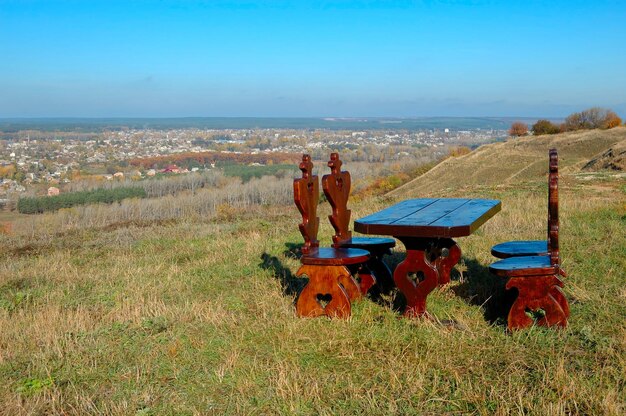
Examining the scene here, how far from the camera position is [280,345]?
4375 millimetres

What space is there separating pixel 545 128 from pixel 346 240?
3986cm

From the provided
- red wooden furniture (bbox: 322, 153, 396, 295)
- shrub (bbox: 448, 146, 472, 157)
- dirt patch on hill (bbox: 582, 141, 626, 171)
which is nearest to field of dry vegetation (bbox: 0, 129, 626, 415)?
red wooden furniture (bbox: 322, 153, 396, 295)

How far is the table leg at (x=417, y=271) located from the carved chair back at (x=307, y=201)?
82cm

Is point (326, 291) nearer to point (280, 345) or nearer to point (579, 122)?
point (280, 345)

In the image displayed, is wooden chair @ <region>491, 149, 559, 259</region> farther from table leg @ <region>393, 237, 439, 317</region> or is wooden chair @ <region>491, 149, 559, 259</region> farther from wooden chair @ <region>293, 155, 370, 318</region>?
wooden chair @ <region>293, 155, 370, 318</region>

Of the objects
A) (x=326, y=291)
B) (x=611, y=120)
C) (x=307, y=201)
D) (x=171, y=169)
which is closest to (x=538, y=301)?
(x=326, y=291)

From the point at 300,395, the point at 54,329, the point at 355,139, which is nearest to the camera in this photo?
the point at 300,395

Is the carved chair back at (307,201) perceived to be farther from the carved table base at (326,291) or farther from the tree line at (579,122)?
the tree line at (579,122)

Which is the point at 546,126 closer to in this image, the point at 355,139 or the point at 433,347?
the point at 433,347

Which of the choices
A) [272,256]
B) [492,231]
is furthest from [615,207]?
A: [272,256]

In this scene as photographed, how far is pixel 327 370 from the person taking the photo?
3.91m

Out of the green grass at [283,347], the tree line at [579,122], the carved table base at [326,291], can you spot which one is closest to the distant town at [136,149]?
the tree line at [579,122]

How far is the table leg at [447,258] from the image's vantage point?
235 inches

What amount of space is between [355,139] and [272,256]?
335 ft
